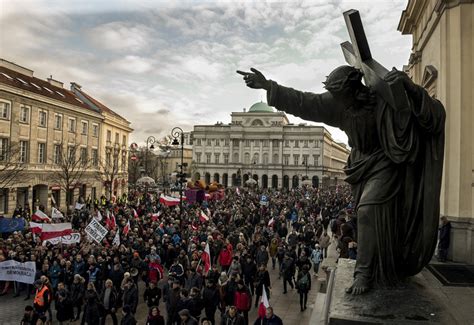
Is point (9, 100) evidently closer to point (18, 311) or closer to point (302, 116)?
point (18, 311)

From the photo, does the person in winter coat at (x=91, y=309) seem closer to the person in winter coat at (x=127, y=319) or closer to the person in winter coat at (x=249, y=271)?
the person in winter coat at (x=127, y=319)

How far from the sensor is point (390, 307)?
3.12 m

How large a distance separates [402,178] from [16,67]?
132 feet

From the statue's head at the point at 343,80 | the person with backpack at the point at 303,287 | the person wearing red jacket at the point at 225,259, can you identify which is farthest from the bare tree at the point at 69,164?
the statue's head at the point at 343,80

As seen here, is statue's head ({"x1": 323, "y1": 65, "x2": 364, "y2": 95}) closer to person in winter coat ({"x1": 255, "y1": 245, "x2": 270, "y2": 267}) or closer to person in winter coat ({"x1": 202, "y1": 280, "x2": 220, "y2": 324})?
person in winter coat ({"x1": 202, "y1": 280, "x2": 220, "y2": 324})

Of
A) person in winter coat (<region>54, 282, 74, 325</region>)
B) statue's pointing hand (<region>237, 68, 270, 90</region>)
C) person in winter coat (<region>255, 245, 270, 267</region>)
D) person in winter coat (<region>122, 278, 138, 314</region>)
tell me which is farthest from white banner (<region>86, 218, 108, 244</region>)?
statue's pointing hand (<region>237, 68, 270, 90</region>)

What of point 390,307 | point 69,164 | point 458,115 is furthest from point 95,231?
point 69,164

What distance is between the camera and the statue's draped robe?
347 centimetres

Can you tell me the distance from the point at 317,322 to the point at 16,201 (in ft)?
104

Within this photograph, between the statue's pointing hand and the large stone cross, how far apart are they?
951 mm

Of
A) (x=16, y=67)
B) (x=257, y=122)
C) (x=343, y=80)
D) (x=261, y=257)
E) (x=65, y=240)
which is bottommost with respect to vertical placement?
(x=261, y=257)

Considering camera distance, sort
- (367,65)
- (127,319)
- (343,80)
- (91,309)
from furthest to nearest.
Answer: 1. (91,309)
2. (127,319)
3. (367,65)
4. (343,80)

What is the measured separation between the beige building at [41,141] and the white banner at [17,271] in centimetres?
1608

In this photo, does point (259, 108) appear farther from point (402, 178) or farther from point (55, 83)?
point (402, 178)
